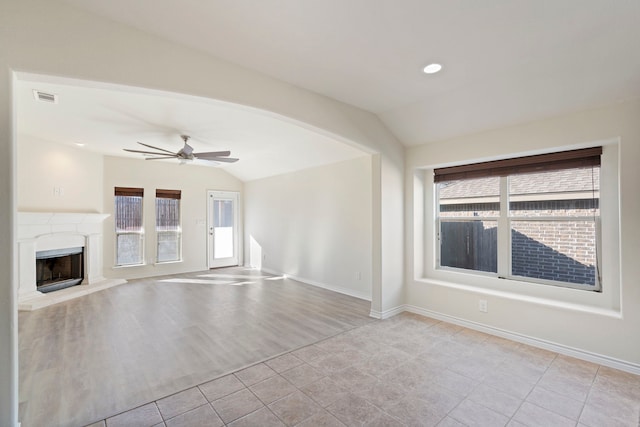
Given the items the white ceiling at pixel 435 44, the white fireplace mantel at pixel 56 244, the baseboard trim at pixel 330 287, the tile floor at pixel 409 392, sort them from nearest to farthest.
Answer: the white ceiling at pixel 435 44 → the tile floor at pixel 409 392 → the white fireplace mantel at pixel 56 244 → the baseboard trim at pixel 330 287

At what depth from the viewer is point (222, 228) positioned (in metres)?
8.05

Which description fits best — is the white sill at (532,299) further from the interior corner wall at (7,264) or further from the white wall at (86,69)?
the interior corner wall at (7,264)

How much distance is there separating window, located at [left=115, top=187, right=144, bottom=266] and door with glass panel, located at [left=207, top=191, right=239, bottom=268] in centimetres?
158

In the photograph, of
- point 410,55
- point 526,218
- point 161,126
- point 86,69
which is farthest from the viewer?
point 161,126

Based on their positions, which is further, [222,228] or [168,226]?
[222,228]

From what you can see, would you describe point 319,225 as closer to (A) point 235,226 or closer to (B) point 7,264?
(A) point 235,226

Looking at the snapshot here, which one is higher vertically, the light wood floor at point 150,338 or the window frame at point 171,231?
the window frame at point 171,231

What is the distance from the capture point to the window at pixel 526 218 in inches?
121

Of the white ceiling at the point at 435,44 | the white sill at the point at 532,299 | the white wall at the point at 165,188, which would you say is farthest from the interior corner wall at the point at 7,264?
the white wall at the point at 165,188

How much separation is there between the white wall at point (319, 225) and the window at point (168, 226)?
6.19ft

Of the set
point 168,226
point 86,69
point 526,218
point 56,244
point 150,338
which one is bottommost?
point 150,338

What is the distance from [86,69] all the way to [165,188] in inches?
218

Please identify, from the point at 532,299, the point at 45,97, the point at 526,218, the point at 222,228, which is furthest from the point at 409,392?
the point at 222,228

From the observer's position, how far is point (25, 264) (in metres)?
4.67
